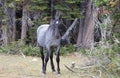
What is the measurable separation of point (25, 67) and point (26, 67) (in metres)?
0.04

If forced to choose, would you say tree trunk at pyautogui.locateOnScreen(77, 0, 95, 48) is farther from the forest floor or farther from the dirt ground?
the dirt ground

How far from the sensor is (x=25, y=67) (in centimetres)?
1239

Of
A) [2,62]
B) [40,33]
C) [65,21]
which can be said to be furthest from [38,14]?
[40,33]

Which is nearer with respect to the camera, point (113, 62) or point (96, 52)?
point (113, 62)

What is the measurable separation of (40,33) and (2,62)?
3.06m

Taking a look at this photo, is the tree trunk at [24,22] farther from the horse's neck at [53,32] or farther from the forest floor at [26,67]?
the horse's neck at [53,32]

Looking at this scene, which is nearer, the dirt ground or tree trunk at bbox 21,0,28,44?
the dirt ground

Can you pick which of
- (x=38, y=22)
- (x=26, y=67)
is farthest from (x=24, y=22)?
(x=26, y=67)

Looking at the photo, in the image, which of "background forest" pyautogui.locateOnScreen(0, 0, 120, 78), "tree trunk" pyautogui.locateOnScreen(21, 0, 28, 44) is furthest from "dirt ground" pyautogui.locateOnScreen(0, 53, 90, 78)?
"tree trunk" pyautogui.locateOnScreen(21, 0, 28, 44)

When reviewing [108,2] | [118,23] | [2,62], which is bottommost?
[2,62]

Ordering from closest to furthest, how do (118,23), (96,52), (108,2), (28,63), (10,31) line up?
(108,2) → (118,23) → (96,52) → (28,63) → (10,31)

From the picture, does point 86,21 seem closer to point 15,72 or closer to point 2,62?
point 2,62

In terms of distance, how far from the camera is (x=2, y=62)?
45.0 feet

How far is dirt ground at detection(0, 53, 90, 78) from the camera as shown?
10.4 m
